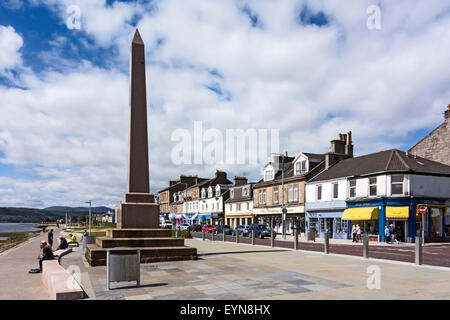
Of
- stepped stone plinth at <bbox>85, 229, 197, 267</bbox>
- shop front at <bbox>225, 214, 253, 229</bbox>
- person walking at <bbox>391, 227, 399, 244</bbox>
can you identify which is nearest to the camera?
stepped stone plinth at <bbox>85, 229, 197, 267</bbox>

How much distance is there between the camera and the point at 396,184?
108 ft

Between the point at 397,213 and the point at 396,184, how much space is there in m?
2.55

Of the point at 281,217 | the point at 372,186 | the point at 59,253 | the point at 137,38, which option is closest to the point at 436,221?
the point at 372,186

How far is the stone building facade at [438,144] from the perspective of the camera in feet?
128

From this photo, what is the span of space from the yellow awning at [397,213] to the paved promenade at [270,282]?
18691 mm

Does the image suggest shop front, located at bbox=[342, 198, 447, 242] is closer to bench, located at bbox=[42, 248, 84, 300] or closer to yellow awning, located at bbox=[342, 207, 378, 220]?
yellow awning, located at bbox=[342, 207, 378, 220]

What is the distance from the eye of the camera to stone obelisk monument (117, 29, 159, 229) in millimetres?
16219

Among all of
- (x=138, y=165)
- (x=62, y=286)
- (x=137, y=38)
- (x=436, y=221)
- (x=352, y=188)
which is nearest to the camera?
(x=62, y=286)

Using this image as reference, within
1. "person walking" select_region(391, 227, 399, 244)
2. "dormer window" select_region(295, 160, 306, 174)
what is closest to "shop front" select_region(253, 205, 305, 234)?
"dormer window" select_region(295, 160, 306, 174)

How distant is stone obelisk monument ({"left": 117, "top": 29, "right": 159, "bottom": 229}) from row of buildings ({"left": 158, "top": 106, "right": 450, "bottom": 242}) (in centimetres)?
2141

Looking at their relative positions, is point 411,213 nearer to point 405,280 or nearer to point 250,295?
point 405,280

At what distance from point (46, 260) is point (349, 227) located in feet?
102

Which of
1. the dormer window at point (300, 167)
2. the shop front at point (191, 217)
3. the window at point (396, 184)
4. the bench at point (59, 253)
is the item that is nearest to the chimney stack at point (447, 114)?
the window at point (396, 184)

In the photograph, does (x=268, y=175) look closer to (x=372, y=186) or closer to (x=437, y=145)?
(x=372, y=186)
